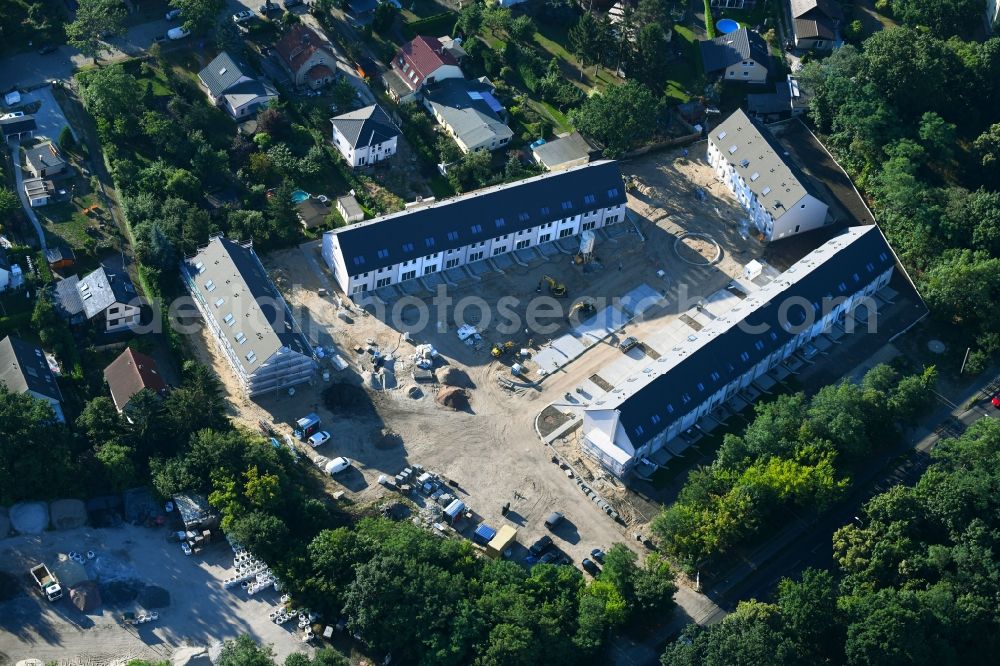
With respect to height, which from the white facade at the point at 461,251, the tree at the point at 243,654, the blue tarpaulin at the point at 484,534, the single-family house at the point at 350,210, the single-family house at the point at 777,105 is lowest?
the blue tarpaulin at the point at 484,534

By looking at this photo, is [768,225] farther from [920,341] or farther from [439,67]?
[439,67]

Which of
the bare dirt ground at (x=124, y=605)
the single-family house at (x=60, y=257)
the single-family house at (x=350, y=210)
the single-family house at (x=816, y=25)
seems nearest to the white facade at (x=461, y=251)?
the single-family house at (x=350, y=210)

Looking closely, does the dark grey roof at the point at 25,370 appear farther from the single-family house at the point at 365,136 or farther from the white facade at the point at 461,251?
the single-family house at the point at 365,136

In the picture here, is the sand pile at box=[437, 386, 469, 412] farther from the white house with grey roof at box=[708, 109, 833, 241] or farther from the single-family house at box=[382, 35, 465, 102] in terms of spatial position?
the single-family house at box=[382, 35, 465, 102]

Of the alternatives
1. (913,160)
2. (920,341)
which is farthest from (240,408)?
(913,160)

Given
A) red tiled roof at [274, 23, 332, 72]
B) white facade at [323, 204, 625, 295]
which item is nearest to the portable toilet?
white facade at [323, 204, 625, 295]

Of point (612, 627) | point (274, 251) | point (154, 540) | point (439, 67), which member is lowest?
point (612, 627)

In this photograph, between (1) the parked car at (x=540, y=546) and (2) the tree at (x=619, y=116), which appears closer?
(1) the parked car at (x=540, y=546)
